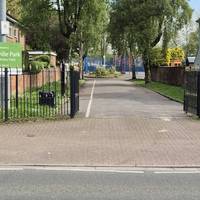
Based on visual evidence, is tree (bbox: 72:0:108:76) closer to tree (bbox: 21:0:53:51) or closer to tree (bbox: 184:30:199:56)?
tree (bbox: 21:0:53:51)

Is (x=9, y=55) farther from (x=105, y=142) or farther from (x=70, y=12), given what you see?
(x=70, y=12)

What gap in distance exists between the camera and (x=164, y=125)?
17.0m

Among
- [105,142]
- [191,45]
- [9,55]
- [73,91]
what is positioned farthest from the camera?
[191,45]

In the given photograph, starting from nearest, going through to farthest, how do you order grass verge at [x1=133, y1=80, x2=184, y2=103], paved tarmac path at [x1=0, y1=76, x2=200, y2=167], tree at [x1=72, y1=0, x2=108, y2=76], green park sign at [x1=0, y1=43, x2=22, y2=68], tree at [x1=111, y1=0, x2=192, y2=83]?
paved tarmac path at [x1=0, y1=76, x2=200, y2=167], green park sign at [x1=0, y1=43, x2=22, y2=68], grass verge at [x1=133, y1=80, x2=184, y2=103], tree at [x1=72, y1=0, x2=108, y2=76], tree at [x1=111, y1=0, x2=192, y2=83]

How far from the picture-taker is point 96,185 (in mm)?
8852

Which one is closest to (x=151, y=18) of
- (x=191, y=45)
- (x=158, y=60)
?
(x=158, y=60)

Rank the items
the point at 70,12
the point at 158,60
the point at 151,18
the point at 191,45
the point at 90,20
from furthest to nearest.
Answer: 1. the point at 191,45
2. the point at 158,60
3. the point at 151,18
4. the point at 90,20
5. the point at 70,12

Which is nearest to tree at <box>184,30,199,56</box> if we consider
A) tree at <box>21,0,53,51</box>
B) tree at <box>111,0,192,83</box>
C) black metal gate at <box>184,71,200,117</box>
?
tree at <box>111,0,192,83</box>

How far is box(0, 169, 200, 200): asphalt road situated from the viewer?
8.04 meters

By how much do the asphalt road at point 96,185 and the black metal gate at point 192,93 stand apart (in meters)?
9.16

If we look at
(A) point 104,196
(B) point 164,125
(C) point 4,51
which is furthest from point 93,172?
(C) point 4,51

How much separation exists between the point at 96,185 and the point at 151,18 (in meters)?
46.4

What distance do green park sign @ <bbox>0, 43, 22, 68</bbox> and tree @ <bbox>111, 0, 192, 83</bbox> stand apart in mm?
34904

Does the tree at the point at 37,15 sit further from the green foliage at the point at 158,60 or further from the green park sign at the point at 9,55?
the green park sign at the point at 9,55
